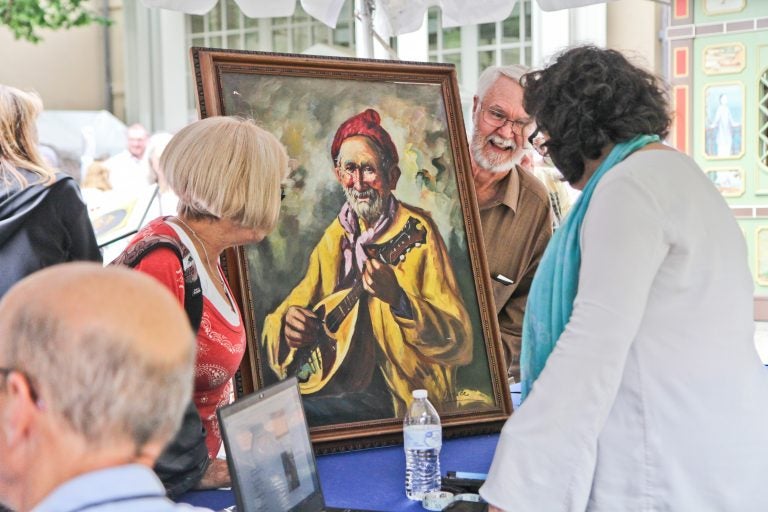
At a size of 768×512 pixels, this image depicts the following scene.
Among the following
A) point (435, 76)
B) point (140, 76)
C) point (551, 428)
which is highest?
point (140, 76)

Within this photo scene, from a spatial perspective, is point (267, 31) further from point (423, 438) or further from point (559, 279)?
point (559, 279)

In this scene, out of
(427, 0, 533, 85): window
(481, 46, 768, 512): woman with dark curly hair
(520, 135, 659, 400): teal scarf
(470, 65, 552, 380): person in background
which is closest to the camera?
(481, 46, 768, 512): woman with dark curly hair

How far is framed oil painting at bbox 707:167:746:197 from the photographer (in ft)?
32.9

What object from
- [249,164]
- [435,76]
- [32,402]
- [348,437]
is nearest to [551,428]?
[348,437]

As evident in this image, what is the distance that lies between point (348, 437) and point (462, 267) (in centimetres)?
57

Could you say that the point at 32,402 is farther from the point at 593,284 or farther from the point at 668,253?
the point at 668,253

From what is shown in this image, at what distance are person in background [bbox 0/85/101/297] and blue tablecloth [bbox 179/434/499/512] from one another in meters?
1.31

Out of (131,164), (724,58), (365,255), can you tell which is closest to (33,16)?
(131,164)

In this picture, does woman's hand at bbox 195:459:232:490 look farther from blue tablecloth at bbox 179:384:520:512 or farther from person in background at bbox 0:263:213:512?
person in background at bbox 0:263:213:512

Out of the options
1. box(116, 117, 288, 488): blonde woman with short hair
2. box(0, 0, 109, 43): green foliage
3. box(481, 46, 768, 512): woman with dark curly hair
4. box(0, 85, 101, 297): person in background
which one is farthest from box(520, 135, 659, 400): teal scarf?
box(0, 0, 109, 43): green foliage

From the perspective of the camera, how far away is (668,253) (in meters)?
1.68

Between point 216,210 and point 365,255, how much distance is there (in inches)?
20.2

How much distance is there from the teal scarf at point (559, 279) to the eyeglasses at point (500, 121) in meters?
1.38

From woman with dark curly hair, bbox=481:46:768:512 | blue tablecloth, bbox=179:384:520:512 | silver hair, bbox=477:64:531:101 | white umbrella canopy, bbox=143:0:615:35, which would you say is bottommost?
blue tablecloth, bbox=179:384:520:512
